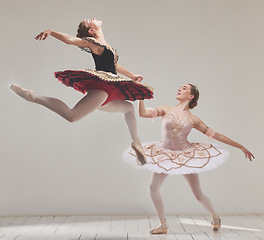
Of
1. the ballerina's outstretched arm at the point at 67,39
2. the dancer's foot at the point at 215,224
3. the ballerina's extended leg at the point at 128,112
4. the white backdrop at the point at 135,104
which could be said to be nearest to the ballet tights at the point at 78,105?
the ballerina's extended leg at the point at 128,112

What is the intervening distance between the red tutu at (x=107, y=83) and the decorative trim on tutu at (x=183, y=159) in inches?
38.6

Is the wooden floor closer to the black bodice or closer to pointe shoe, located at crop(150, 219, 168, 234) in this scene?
pointe shoe, located at crop(150, 219, 168, 234)

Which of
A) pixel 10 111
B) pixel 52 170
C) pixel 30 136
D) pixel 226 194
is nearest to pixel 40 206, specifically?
pixel 52 170

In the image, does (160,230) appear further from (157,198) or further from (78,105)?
(78,105)

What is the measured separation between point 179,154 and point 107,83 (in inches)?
51.2

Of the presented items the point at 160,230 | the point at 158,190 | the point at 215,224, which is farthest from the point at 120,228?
the point at 215,224

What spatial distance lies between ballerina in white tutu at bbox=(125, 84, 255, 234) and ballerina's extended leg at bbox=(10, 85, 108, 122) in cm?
105

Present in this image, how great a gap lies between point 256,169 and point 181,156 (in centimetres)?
158

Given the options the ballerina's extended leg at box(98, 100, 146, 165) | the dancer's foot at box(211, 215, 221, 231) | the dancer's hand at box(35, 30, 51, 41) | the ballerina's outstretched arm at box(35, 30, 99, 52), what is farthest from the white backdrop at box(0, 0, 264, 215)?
the dancer's hand at box(35, 30, 51, 41)

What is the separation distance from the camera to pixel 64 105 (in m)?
2.71

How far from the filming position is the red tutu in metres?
2.70

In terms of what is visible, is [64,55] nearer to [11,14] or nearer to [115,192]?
[11,14]

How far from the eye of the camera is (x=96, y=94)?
9.00 feet

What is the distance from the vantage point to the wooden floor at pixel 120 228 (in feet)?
12.3
